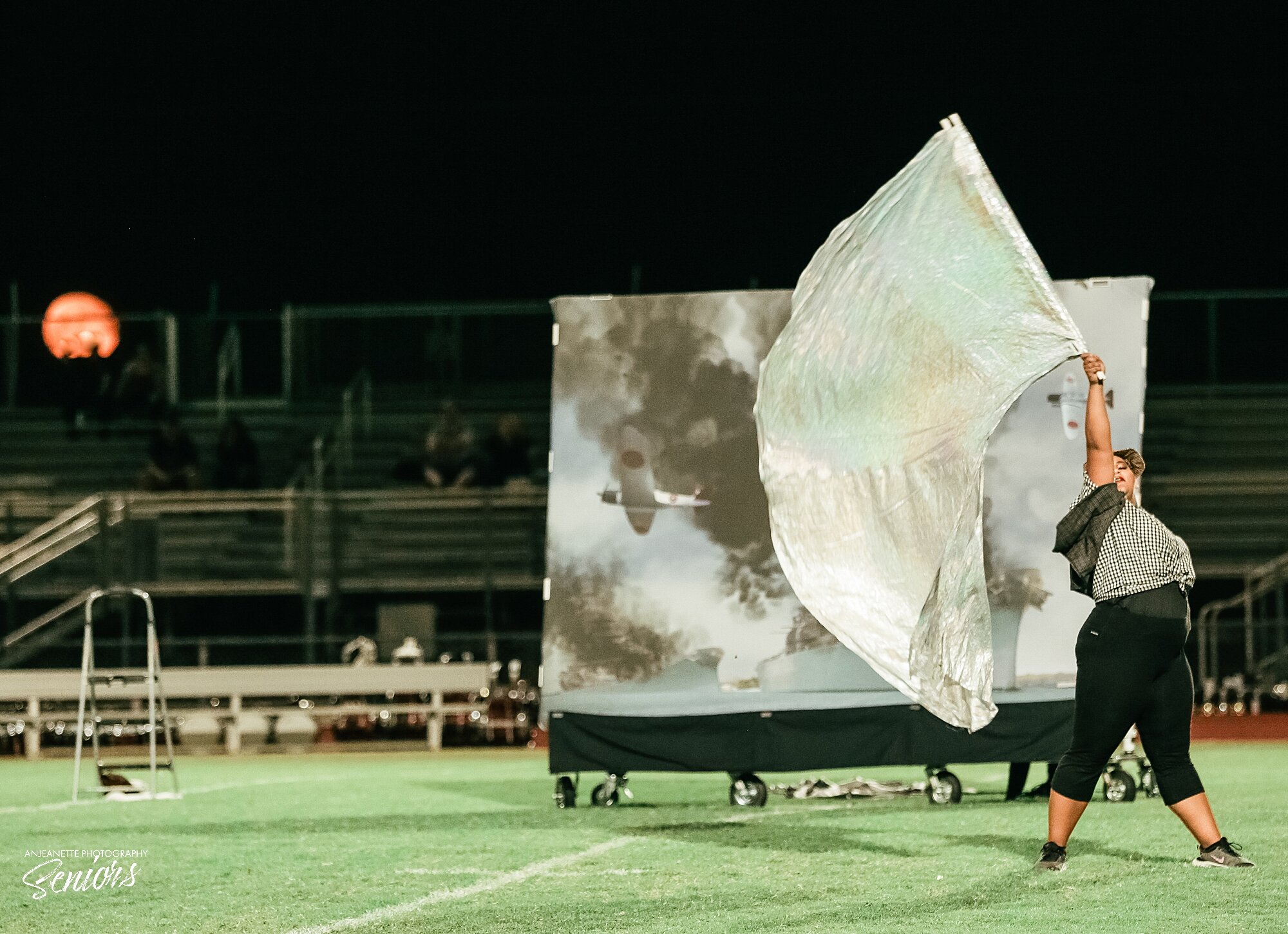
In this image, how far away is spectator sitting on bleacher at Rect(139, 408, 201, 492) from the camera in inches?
956

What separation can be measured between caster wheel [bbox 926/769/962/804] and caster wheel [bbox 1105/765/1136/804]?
36.5 inches

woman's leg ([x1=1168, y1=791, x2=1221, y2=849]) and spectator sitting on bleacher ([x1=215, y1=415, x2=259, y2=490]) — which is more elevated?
spectator sitting on bleacher ([x1=215, y1=415, x2=259, y2=490])

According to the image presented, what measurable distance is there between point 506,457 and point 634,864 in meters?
15.7

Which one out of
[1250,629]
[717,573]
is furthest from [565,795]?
[1250,629]

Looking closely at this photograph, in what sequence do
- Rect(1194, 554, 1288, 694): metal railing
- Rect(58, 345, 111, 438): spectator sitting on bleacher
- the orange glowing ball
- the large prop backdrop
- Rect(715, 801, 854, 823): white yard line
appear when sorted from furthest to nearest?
1. Rect(58, 345, 111, 438): spectator sitting on bleacher
2. the orange glowing ball
3. Rect(1194, 554, 1288, 694): metal railing
4. the large prop backdrop
5. Rect(715, 801, 854, 823): white yard line

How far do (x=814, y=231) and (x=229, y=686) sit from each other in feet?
33.9

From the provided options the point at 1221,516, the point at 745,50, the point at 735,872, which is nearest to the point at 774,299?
the point at 735,872

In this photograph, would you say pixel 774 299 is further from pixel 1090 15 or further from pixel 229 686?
pixel 1090 15

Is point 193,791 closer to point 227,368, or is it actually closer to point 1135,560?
point 1135,560

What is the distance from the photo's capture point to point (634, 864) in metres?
8.91

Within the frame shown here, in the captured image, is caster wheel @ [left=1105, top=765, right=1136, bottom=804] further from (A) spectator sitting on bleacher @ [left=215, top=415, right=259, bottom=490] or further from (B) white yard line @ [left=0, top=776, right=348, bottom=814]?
(A) spectator sitting on bleacher @ [left=215, top=415, right=259, bottom=490]

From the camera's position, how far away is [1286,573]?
891 inches

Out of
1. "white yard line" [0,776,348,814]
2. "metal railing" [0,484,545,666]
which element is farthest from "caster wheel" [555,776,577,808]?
"metal railing" [0,484,545,666]

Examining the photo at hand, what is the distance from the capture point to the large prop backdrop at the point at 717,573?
11656mm
